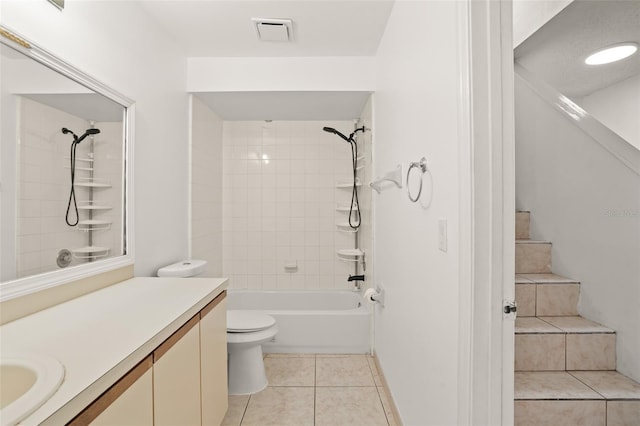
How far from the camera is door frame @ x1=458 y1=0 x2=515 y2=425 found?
0.98 meters

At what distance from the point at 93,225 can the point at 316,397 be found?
171 cm

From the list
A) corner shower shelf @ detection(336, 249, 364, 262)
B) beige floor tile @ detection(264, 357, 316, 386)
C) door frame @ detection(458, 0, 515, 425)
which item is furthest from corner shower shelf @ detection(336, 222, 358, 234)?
door frame @ detection(458, 0, 515, 425)

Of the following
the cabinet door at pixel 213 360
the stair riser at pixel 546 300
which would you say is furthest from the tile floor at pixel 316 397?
the stair riser at pixel 546 300

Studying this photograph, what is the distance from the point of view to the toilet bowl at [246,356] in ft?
7.20

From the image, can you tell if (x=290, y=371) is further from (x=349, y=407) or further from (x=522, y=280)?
(x=522, y=280)

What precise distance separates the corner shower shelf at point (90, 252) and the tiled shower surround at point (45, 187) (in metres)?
0.02

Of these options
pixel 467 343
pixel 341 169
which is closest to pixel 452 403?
pixel 467 343

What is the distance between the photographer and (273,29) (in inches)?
88.4

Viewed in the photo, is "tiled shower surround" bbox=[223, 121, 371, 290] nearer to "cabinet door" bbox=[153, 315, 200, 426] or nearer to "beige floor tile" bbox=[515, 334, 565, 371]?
"beige floor tile" bbox=[515, 334, 565, 371]

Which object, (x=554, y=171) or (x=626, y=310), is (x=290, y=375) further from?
(x=554, y=171)

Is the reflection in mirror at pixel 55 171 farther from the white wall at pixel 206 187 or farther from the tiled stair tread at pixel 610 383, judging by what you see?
the tiled stair tread at pixel 610 383

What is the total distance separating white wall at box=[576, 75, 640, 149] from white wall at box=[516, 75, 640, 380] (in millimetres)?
153

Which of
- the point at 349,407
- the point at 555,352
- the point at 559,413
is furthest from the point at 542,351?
the point at 349,407

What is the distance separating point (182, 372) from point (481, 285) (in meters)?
1.14
